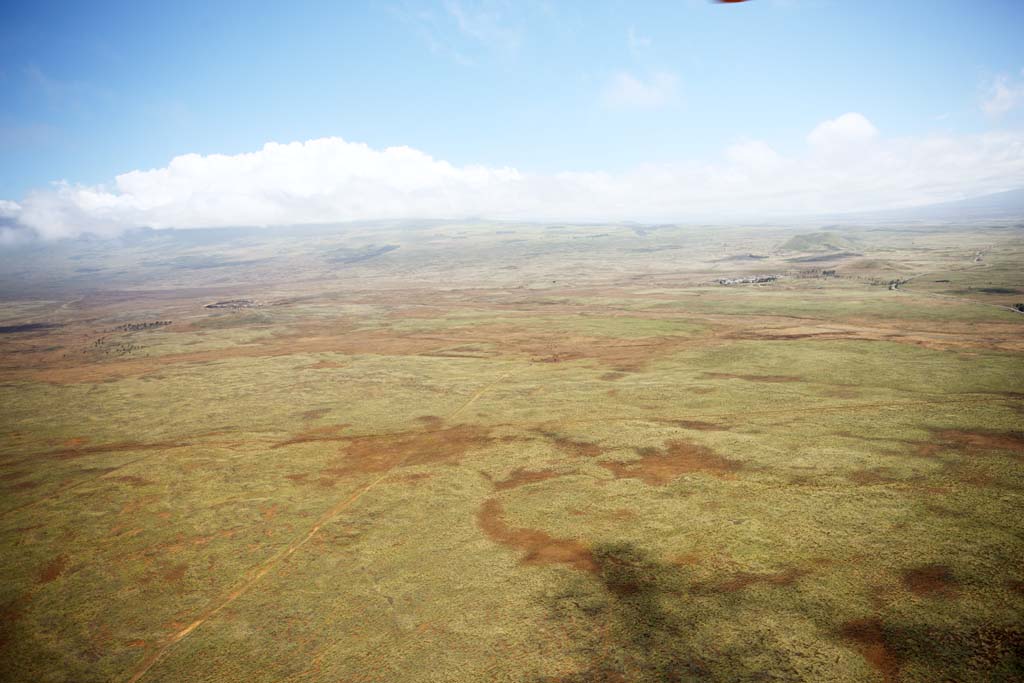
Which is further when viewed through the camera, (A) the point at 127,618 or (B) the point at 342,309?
(B) the point at 342,309

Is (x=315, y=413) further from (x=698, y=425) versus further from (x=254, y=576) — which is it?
(x=698, y=425)

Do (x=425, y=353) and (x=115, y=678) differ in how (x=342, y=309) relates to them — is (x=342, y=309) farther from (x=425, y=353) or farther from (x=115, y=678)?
(x=115, y=678)

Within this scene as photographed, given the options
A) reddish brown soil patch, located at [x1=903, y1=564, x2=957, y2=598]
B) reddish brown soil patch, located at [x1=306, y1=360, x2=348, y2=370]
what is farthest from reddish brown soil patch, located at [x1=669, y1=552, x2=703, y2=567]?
reddish brown soil patch, located at [x1=306, y1=360, x2=348, y2=370]

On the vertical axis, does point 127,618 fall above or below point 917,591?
below

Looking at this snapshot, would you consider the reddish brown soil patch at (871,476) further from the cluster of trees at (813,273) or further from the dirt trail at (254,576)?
the cluster of trees at (813,273)

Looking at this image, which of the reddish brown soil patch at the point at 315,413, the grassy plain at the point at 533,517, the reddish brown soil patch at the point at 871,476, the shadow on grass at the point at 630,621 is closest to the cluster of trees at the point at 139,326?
the grassy plain at the point at 533,517

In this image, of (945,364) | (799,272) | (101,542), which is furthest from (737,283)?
(101,542)
